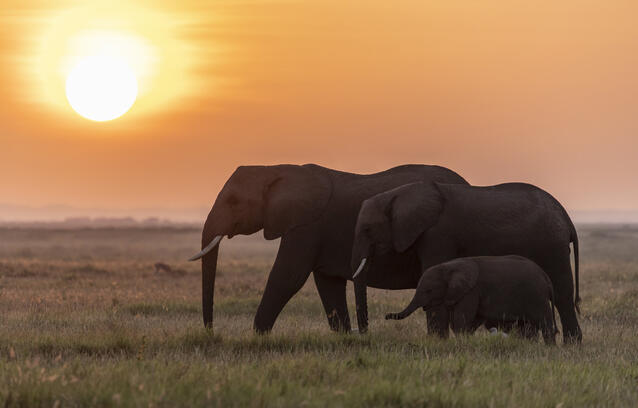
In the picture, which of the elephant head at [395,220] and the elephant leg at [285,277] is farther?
the elephant leg at [285,277]

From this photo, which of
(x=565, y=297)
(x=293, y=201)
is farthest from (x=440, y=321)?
(x=293, y=201)

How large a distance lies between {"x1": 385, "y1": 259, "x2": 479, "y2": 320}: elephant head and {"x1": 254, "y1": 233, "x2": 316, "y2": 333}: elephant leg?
1955 mm

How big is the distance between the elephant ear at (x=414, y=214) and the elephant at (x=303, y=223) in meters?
0.55

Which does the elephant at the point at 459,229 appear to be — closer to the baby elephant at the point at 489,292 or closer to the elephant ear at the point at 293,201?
the baby elephant at the point at 489,292

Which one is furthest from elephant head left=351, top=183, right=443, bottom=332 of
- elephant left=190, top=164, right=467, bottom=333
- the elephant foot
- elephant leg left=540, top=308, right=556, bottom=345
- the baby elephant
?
the elephant foot

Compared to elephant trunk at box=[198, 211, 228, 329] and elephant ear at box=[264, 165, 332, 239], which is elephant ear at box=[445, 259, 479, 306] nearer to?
elephant ear at box=[264, 165, 332, 239]

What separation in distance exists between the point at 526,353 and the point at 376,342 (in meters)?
1.77

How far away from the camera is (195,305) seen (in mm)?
17875

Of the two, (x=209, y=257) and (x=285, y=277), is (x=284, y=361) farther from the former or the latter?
(x=209, y=257)

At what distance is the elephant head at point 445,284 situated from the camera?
36.0 ft

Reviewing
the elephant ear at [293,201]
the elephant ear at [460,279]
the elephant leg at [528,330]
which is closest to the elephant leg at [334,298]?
the elephant ear at [293,201]

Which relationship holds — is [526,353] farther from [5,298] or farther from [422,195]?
[5,298]

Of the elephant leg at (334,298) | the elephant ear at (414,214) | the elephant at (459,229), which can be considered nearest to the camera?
the elephant ear at (414,214)

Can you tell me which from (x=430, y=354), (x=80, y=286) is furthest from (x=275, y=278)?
(x=80, y=286)
